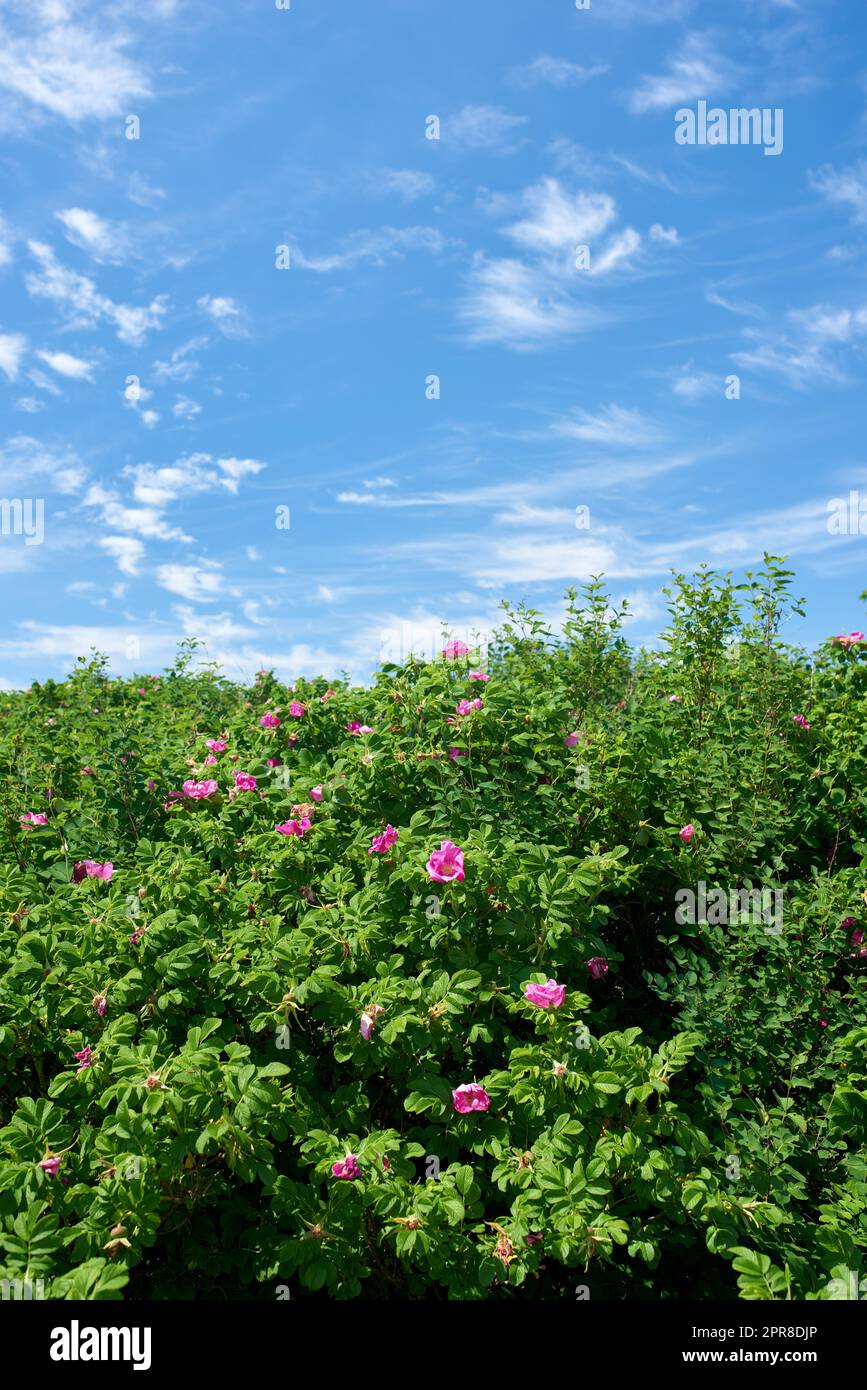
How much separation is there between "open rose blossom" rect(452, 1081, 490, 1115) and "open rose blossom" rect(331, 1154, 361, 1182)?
385 millimetres

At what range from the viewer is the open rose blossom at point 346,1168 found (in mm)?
2879

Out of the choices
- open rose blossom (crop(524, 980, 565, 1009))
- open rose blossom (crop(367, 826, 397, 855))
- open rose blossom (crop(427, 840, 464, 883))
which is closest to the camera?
open rose blossom (crop(524, 980, 565, 1009))

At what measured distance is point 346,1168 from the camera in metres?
2.88

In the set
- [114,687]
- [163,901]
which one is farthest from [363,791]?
[114,687]

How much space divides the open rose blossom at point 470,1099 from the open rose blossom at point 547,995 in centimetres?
33

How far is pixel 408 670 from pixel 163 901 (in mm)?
1649

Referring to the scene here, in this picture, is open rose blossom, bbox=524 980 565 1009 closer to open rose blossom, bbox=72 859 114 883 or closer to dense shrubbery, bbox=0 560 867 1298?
dense shrubbery, bbox=0 560 867 1298

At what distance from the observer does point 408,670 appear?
473 centimetres

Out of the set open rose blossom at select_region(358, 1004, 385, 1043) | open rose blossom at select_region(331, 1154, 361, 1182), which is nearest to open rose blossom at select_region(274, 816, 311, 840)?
open rose blossom at select_region(358, 1004, 385, 1043)

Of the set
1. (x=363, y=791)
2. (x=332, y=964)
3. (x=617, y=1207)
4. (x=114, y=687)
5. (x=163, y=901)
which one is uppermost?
(x=114, y=687)

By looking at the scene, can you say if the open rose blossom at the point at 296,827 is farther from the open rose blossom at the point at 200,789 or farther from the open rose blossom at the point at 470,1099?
the open rose blossom at the point at 470,1099

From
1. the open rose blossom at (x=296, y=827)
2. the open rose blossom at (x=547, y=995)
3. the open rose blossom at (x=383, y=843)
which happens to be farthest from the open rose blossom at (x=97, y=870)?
the open rose blossom at (x=547, y=995)

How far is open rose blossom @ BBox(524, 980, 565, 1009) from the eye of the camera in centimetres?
310
